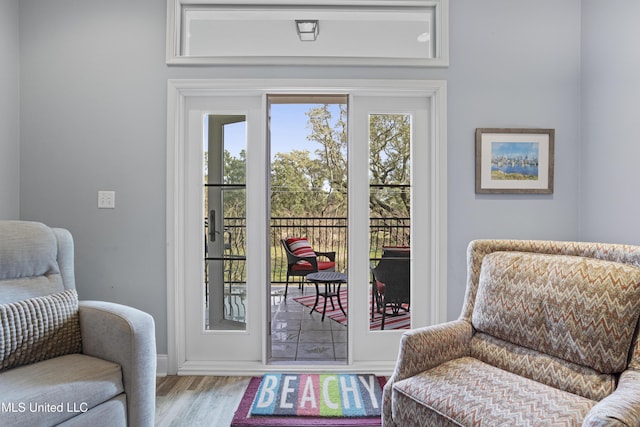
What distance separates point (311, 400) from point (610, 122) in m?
2.44

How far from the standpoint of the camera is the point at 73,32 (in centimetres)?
241

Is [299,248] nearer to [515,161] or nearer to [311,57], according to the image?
[311,57]

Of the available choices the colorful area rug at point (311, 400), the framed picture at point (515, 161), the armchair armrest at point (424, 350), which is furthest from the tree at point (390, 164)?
the colorful area rug at point (311, 400)

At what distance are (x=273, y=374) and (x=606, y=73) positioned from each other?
111 inches

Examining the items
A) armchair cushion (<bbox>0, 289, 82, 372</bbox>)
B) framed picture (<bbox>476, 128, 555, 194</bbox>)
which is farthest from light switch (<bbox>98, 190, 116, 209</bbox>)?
framed picture (<bbox>476, 128, 555, 194</bbox>)

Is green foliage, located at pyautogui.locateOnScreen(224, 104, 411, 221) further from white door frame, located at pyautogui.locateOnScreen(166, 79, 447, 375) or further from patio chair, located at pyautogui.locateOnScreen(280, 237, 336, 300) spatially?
white door frame, located at pyautogui.locateOnScreen(166, 79, 447, 375)

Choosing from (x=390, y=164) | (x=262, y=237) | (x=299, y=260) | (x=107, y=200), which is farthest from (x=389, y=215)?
(x=299, y=260)

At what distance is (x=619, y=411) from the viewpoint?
3.35 ft

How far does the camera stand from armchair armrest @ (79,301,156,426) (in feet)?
5.15

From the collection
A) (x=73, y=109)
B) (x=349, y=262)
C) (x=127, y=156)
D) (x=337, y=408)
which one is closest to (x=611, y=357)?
(x=337, y=408)

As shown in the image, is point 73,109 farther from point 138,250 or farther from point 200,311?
point 200,311

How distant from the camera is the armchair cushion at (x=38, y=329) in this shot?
4.88ft

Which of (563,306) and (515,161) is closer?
(563,306)

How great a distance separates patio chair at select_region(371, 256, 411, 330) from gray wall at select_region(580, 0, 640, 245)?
1.19 metres
